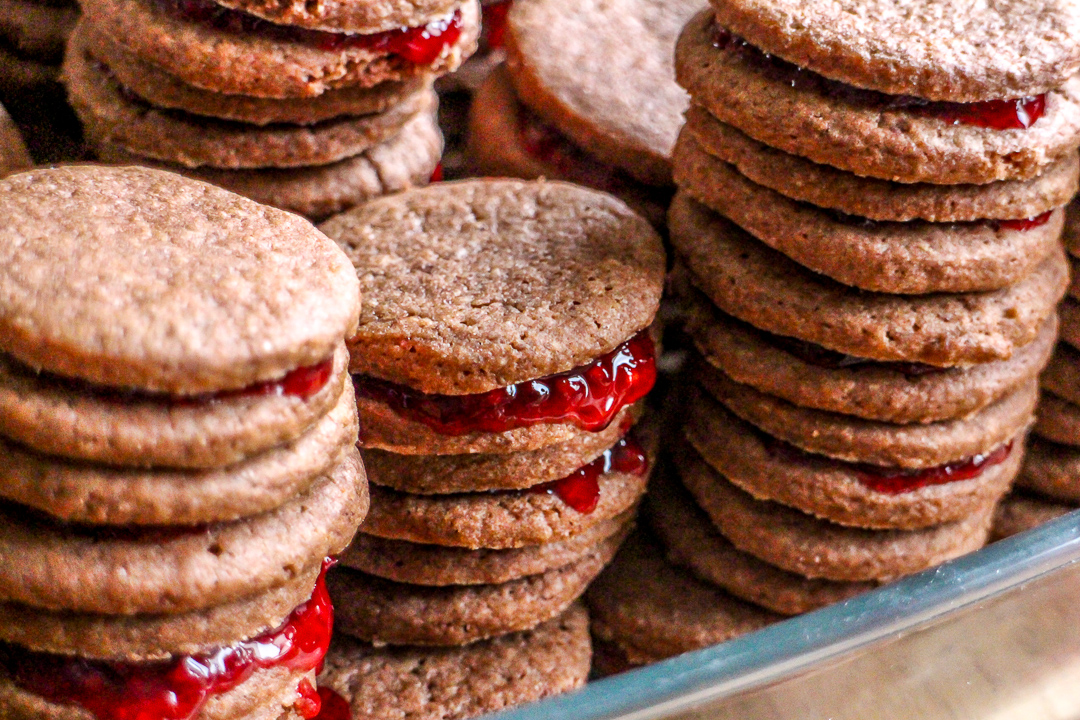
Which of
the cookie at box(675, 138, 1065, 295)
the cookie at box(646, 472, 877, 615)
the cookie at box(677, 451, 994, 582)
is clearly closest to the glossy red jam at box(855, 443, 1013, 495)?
the cookie at box(677, 451, 994, 582)

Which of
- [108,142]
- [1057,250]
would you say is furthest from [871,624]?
[108,142]

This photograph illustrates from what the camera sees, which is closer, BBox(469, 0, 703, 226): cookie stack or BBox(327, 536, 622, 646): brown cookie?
BBox(327, 536, 622, 646): brown cookie

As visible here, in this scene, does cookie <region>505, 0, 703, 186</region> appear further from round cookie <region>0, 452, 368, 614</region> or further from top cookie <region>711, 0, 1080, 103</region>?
round cookie <region>0, 452, 368, 614</region>

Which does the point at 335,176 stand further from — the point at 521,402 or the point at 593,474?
the point at 593,474

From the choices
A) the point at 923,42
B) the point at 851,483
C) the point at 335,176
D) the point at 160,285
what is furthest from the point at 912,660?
the point at 335,176

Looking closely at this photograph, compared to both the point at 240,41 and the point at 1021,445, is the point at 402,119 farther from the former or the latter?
the point at 1021,445

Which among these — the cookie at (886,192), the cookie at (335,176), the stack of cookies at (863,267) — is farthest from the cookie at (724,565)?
the cookie at (335,176)

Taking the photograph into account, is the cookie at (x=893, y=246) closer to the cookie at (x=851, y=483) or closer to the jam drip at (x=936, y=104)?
the jam drip at (x=936, y=104)
